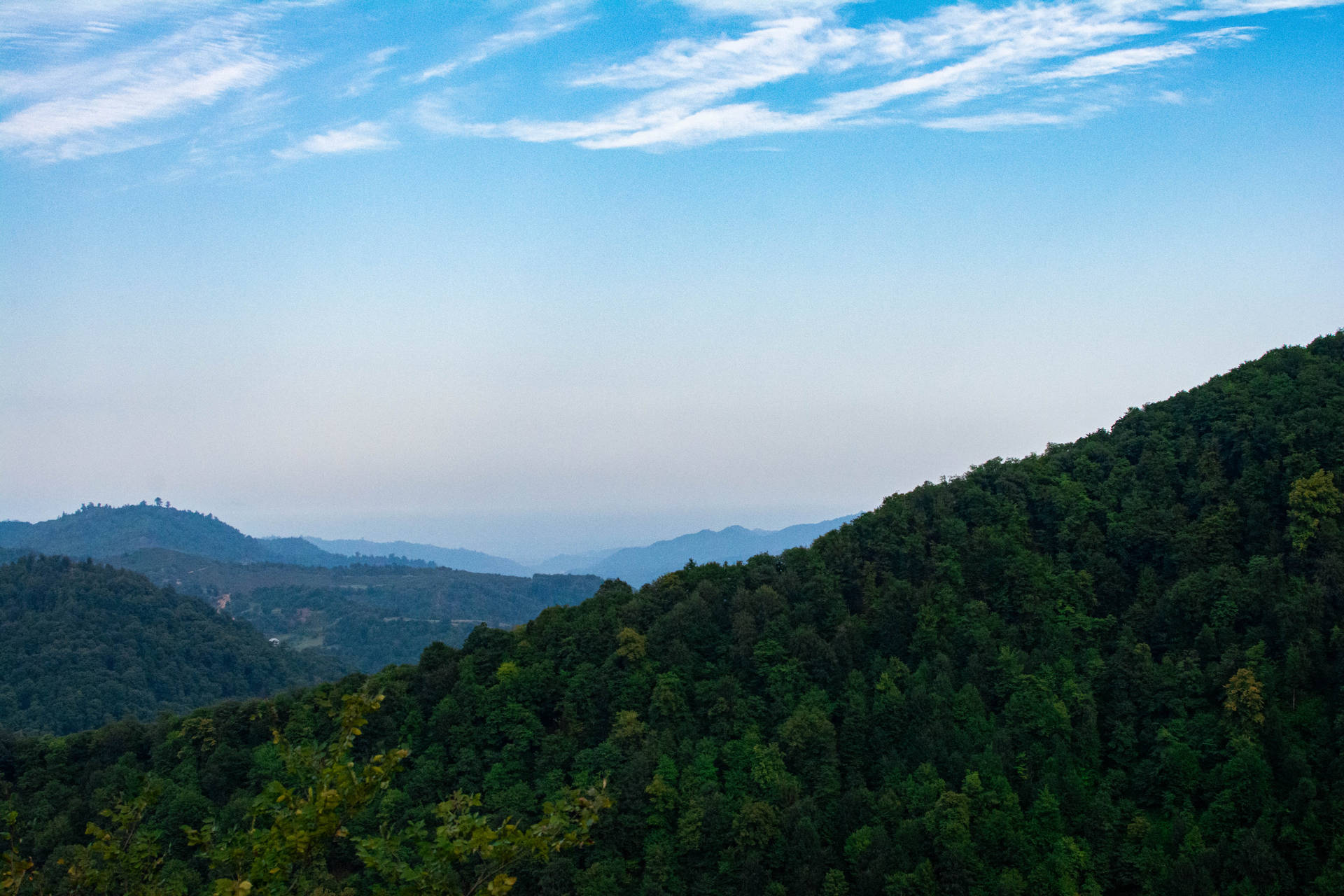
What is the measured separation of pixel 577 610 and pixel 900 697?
16.0m

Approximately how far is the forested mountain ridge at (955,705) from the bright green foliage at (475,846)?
23.6 m

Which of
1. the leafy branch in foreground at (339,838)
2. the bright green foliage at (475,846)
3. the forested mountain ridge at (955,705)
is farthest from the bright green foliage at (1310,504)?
the bright green foliage at (475,846)

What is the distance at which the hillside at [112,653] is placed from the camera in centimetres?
10412

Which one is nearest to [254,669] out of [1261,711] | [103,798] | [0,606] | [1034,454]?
[0,606]

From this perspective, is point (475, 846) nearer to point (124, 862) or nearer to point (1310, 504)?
point (124, 862)

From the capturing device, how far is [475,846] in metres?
8.62

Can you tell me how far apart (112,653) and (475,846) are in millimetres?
129846

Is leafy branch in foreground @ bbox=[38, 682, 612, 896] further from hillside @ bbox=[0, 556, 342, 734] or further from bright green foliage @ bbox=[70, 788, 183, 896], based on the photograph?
hillside @ bbox=[0, 556, 342, 734]

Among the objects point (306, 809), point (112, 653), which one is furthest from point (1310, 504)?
point (112, 653)

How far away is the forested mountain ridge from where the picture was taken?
101ft

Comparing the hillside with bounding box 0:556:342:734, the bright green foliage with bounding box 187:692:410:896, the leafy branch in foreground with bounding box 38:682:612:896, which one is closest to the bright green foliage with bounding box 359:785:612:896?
the leafy branch in foreground with bounding box 38:682:612:896

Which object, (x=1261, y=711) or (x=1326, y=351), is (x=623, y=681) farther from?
(x=1326, y=351)

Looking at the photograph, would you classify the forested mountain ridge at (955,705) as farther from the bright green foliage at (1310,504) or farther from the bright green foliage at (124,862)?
the bright green foliage at (124,862)

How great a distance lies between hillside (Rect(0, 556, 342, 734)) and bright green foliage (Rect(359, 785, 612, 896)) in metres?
104
